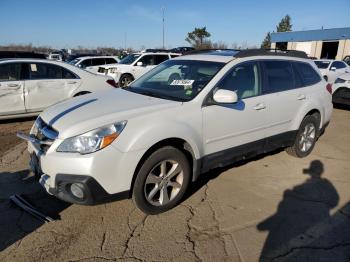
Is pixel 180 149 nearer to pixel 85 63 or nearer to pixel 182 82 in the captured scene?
pixel 182 82

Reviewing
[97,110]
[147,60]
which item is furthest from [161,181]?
[147,60]

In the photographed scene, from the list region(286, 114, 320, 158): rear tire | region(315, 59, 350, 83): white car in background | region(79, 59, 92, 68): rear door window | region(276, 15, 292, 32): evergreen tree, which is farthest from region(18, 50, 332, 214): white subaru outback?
region(276, 15, 292, 32): evergreen tree

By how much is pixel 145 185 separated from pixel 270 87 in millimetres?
2398

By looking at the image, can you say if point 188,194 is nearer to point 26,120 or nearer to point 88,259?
point 88,259

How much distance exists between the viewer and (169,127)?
139 inches

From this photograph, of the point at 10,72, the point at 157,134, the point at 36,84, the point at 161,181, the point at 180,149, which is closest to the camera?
the point at 157,134

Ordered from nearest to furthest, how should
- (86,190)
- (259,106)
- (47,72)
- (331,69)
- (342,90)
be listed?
(86,190) < (259,106) < (47,72) < (342,90) < (331,69)

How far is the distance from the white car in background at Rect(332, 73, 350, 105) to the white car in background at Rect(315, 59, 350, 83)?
4.38 m

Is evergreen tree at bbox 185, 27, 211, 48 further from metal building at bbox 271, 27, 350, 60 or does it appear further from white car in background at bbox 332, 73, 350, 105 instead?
white car in background at bbox 332, 73, 350, 105

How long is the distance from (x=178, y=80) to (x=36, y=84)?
4.48 metres

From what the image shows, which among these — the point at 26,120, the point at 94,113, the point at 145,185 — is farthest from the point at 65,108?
the point at 26,120

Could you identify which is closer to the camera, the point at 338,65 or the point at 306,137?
the point at 306,137

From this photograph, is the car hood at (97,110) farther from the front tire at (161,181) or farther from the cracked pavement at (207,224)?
the cracked pavement at (207,224)

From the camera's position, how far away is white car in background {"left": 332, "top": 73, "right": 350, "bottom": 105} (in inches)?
405
